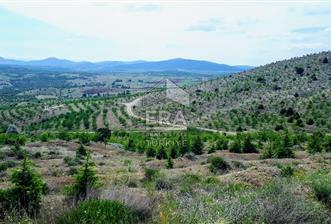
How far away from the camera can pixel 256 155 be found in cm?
2953

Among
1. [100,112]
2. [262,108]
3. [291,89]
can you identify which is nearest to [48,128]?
[100,112]

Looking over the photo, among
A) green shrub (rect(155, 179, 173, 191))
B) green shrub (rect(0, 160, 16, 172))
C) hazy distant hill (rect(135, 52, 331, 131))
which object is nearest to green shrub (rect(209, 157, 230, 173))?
green shrub (rect(155, 179, 173, 191))

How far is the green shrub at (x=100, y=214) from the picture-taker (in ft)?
21.2

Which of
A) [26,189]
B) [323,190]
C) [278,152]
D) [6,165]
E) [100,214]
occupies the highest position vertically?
[100,214]

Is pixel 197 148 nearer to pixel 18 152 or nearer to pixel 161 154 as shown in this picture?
pixel 161 154

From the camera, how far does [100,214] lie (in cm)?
655

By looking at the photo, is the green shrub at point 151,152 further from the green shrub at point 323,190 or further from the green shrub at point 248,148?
the green shrub at point 323,190

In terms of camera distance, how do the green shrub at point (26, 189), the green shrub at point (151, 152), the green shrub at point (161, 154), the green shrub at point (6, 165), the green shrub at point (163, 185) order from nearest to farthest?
1. the green shrub at point (26, 189)
2. the green shrub at point (163, 185)
3. the green shrub at point (6, 165)
4. the green shrub at point (161, 154)
5. the green shrub at point (151, 152)

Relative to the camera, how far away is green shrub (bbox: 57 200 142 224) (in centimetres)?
645

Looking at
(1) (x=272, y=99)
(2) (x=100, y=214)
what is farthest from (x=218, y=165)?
(1) (x=272, y=99)

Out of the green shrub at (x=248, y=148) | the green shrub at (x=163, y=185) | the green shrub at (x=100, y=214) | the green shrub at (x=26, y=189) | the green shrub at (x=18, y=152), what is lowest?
the green shrub at (x=18, y=152)

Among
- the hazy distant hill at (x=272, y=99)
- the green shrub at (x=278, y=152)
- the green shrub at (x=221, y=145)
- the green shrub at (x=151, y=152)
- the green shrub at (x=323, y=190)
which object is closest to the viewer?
the green shrub at (x=323, y=190)

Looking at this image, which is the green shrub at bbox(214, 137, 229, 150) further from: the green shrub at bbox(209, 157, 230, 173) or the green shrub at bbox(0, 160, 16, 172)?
the green shrub at bbox(0, 160, 16, 172)

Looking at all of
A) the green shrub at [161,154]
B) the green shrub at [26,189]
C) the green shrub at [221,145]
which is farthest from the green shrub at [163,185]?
the green shrub at [221,145]
